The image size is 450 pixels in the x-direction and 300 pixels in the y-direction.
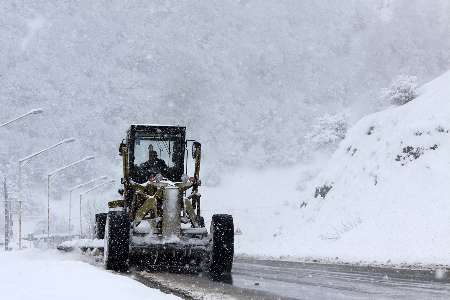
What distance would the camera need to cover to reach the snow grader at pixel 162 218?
14539 mm

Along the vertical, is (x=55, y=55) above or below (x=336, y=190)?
above

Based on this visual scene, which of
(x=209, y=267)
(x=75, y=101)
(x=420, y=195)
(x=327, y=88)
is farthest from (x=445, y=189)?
(x=327, y=88)

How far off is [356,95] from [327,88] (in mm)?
8295

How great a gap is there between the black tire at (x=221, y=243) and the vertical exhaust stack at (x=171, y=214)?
2.62ft

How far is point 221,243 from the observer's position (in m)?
14.5

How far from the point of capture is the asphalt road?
9.80 meters

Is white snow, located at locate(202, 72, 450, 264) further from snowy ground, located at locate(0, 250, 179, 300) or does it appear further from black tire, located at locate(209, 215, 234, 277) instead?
snowy ground, located at locate(0, 250, 179, 300)

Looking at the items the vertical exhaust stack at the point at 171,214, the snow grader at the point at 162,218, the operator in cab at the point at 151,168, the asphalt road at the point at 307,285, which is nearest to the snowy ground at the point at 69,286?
the asphalt road at the point at 307,285

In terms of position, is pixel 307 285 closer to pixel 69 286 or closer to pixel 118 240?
pixel 69 286

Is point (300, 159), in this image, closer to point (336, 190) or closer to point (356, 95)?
point (356, 95)

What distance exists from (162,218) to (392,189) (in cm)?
1876

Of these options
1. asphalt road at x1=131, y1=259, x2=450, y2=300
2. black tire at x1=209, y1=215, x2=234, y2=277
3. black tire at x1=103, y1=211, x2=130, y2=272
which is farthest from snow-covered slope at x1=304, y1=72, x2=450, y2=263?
black tire at x1=103, y1=211, x2=130, y2=272

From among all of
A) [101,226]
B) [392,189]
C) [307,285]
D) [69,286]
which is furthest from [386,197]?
[69,286]

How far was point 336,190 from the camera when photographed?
37688 mm
